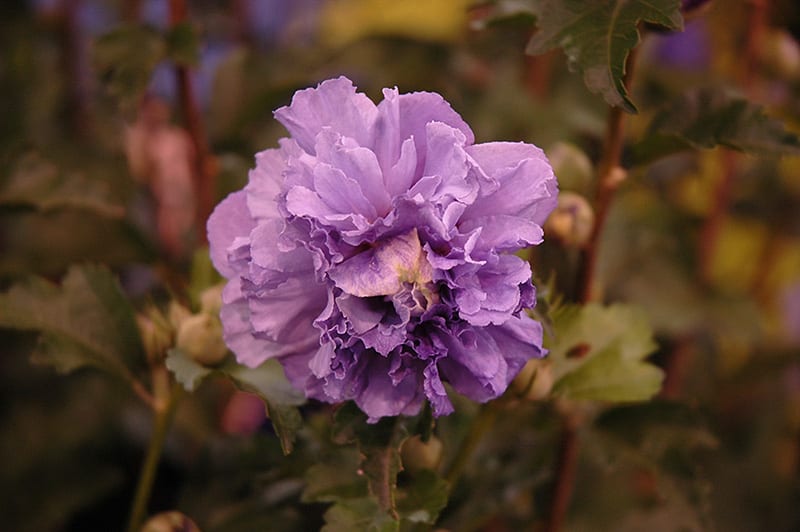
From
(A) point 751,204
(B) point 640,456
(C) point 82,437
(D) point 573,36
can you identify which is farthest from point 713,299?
(C) point 82,437

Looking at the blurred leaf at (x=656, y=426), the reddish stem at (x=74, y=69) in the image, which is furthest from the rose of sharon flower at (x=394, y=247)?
the reddish stem at (x=74, y=69)

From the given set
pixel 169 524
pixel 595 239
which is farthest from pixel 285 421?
pixel 595 239

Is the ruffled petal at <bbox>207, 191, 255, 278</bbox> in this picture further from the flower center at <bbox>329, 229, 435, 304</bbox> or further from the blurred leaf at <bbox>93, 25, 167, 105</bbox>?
the blurred leaf at <bbox>93, 25, 167, 105</bbox>

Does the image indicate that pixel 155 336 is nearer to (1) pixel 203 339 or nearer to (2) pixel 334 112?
(1) pixel 203 339

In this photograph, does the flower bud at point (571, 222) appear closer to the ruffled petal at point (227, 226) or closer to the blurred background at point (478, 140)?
the blurred background at point (478, 140)

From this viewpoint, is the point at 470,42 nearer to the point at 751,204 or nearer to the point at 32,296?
the point at 751,204
